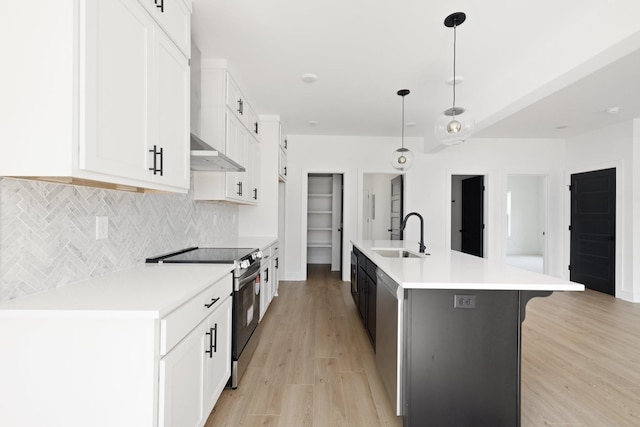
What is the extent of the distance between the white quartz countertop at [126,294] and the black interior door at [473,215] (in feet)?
18.4

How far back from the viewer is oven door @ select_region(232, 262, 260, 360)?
2102mm

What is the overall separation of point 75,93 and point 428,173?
18.7ft

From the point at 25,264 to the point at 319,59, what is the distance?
2.71 metres

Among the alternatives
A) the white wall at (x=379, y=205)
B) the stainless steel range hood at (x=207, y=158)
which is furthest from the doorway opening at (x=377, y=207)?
the stainless steel range hood at (x=207, y=158)

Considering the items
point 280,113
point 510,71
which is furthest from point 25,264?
point 510,71

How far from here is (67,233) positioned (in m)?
1.47

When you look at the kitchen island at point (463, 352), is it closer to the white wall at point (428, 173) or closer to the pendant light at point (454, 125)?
the pendant light at point (454, 125)

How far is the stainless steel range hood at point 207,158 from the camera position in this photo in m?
2.11

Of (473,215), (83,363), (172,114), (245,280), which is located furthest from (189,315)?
(473,215)

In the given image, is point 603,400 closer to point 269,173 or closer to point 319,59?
point 319,59

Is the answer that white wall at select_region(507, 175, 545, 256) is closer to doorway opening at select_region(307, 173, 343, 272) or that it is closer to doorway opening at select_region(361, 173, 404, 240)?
doorway opening at select_region(361, 173, 404, 240)

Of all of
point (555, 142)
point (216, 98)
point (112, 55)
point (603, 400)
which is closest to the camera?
point (112, 55)

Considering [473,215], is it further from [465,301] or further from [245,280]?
[245,280]

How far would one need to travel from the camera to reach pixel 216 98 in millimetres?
2900
